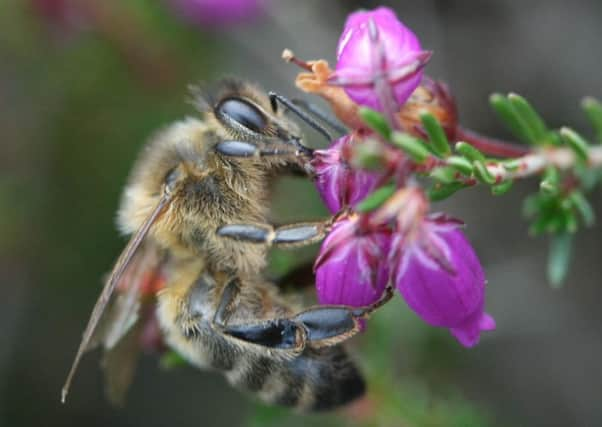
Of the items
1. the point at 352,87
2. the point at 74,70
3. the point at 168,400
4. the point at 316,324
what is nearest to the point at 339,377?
the point at 316,324

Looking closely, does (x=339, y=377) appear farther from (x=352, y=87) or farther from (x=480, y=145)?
(x=352, y=87)

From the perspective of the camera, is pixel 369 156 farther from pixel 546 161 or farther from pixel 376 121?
pixel 546 161

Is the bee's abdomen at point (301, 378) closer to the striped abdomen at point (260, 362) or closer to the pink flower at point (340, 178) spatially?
the striped abdomen at point (260, 362)

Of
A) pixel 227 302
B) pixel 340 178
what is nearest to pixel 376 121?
pixel 340 178

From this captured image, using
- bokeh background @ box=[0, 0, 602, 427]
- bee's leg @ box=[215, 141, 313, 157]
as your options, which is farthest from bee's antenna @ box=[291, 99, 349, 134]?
bokeh background @ box=[0, 0, 602, 427]

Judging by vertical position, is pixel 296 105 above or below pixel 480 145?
above

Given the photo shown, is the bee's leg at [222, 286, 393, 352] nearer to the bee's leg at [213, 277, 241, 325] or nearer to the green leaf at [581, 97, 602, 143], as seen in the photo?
the bee's leg at [213, 277, 241, 325]

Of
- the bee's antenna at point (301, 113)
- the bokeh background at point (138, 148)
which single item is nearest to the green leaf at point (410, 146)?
the bee's antenna at point (301, 113)
